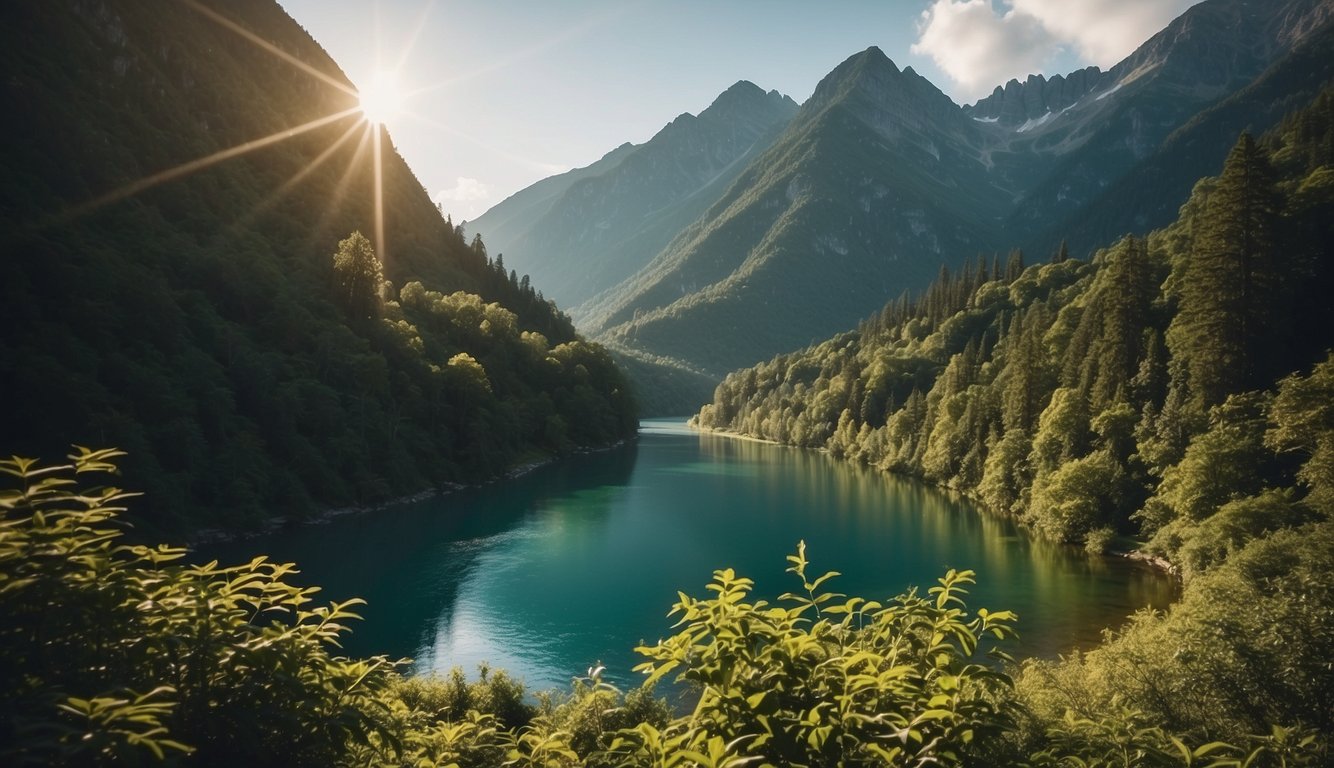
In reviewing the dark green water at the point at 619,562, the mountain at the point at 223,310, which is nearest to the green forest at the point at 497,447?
the mountain at the point at 223,310

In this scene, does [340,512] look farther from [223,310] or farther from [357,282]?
[357,282]

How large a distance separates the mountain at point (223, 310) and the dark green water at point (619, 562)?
29.8ft

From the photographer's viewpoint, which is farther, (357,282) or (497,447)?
(357,282)

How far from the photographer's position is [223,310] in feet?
274

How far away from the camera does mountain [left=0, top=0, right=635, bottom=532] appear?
57031 mm

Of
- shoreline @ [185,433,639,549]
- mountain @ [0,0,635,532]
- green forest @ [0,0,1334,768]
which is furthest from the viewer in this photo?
mountain @ [0,0,635,532]

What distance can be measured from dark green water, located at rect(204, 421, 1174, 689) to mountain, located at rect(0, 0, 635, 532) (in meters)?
9.07

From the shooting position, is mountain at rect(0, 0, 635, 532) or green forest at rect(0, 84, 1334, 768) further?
mountain at rect(0, 0, 635, 532)

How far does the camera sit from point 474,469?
307ft

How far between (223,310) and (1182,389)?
4063 inches

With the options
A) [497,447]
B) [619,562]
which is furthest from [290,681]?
[497,447]

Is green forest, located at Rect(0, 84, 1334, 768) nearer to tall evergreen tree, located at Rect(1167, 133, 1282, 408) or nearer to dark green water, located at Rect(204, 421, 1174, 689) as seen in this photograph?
tall evergreen tree, located at Rect(1167, 133, 1282, 408)

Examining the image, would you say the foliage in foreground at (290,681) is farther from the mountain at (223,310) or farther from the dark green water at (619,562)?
the mountain at (223,310)

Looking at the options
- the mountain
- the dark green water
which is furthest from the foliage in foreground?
the mountain
